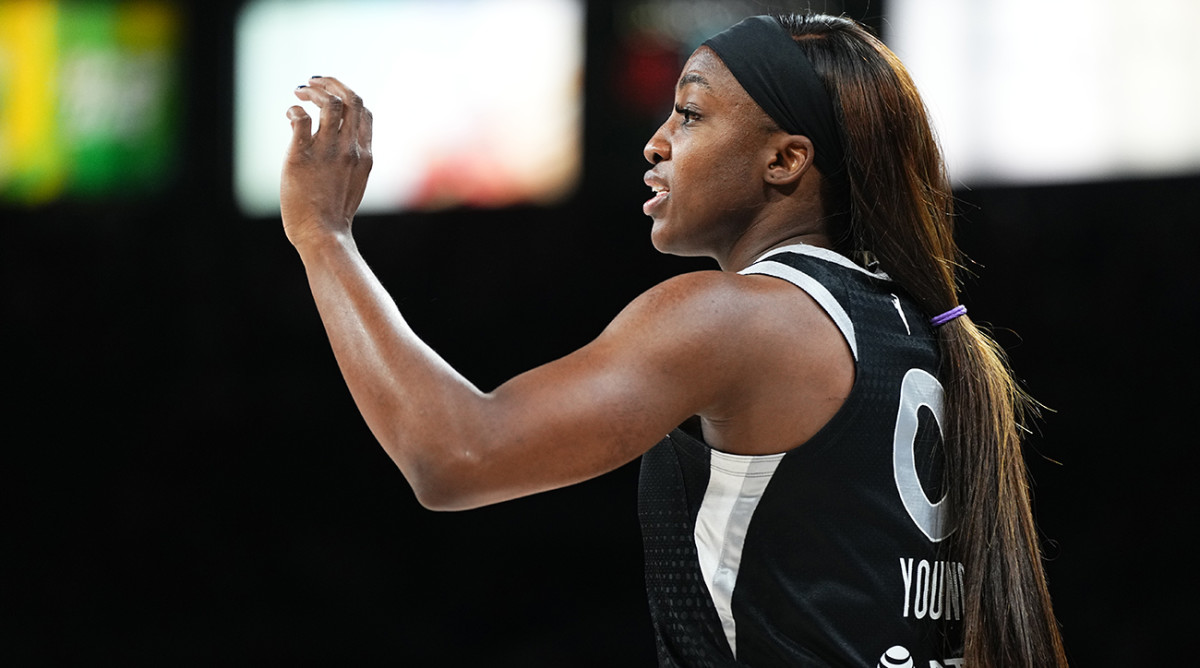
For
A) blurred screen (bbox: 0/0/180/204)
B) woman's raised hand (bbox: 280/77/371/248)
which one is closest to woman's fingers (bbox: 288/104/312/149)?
woman's raised hand (bbox: 280/77/371/248)

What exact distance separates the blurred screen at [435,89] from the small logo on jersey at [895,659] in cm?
395

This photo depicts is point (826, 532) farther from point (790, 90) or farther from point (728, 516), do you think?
point (790, 90)

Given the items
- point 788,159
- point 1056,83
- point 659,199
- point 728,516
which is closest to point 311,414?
point 1056,83

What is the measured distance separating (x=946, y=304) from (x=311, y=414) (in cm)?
434

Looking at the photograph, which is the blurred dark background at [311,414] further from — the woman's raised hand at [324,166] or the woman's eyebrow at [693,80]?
the woman's raised hand at [324,166]

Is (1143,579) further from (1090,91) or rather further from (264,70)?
(264,70)

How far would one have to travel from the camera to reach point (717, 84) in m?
1.62

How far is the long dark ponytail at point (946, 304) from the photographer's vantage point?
4.91 feet

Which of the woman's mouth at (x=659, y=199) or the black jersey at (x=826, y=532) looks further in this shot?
the woman's mouth at (x=659, y=199)

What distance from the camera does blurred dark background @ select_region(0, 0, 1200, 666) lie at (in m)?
5.02

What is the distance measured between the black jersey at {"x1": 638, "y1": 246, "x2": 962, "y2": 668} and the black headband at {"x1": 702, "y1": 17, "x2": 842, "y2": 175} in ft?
0.56

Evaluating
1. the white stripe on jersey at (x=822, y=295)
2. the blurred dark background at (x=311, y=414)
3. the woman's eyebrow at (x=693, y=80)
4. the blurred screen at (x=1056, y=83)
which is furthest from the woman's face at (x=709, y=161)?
the blurred dark background at (x=311, y=414)

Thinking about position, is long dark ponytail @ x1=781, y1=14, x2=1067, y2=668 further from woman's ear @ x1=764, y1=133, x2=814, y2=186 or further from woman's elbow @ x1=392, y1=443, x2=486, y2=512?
woman's elbow @ x1=392, y1=443, x2=486, y2=512

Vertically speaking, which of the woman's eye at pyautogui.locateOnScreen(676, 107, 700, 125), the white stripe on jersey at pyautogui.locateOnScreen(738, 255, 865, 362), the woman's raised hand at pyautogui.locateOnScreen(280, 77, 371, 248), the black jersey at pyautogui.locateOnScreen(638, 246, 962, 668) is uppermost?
the woman's eye at pyautogui.locateOnScreen(676, 107, 700, 125)
